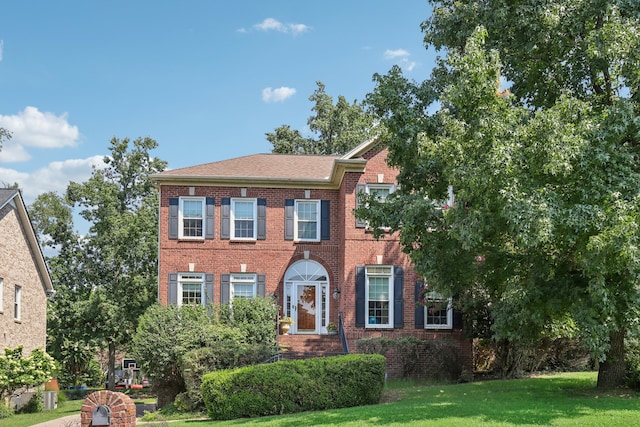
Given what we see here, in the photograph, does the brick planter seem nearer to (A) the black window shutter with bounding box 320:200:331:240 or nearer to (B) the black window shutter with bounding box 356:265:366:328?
(B) the black window shutter with bounding box 356:265:366:328

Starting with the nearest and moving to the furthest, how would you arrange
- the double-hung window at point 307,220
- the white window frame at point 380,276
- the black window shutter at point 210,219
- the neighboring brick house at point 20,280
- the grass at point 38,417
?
the grass at point 38,417 → the white window frame at point 380,276 → the neighboring brick house at point 20,280 → the black window shutter at point 210,219 → the double-hung window at point 307,220

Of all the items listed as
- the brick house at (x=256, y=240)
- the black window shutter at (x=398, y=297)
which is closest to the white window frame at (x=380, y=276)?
the black window shutter at (x=398, y=297)

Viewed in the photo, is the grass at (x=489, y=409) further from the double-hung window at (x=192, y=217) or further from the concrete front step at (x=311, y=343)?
the double-hung window at (x=192, y=217)

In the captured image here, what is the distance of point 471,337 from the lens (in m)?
21.3

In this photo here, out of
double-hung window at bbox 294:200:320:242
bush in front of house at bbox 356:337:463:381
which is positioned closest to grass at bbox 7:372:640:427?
bush in front of house at bbox 356:337:463:381

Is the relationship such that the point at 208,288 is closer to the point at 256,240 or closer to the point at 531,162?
the point at 256,240

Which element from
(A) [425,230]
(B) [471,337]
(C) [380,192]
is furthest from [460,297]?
(A) [425,230]

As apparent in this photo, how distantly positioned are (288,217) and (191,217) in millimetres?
3365

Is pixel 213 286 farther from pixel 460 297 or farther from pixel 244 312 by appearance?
pixel 460 297

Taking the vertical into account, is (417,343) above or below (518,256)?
below

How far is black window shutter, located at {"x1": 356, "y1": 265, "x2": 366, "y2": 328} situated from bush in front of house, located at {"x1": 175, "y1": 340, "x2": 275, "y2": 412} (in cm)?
458

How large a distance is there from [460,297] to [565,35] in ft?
29.1

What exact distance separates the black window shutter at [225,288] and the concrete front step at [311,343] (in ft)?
7.79

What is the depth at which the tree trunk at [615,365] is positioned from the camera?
14562 millimetres
